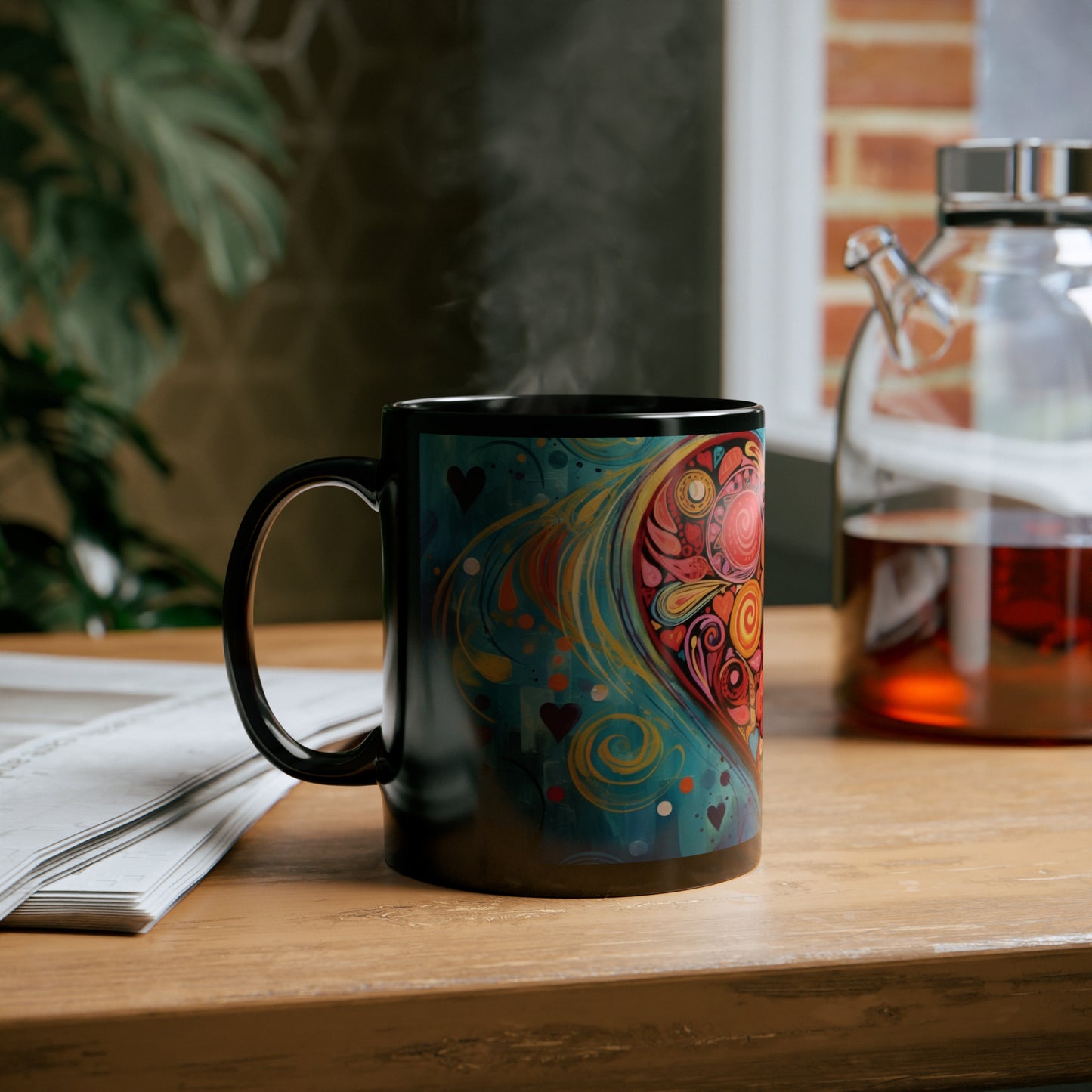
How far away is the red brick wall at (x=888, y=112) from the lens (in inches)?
59.9

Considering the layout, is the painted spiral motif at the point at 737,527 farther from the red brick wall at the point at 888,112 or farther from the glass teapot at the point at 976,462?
the red brick wall at the point at 888,112

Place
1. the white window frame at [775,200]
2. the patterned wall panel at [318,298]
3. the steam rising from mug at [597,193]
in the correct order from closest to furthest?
the white window frame at [775,200] < the steam rising from mug at [597,193] < the patterned wall panel at [318,298]

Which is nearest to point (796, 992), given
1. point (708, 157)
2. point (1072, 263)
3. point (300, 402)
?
point (1072, 263)

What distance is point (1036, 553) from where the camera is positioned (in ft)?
1.92

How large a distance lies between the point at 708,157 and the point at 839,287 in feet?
0.87

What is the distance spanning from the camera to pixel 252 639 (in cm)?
44

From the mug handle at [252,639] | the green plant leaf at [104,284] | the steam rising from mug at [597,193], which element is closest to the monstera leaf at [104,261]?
the green plant leaf at [104,284]

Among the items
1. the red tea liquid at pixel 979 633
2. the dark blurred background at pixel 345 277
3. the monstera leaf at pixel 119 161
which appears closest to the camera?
the red tea liquid at pixel 979 633

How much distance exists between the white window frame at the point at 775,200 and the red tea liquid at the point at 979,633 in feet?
3.20

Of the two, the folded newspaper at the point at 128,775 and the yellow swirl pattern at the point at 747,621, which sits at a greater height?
the yellow swirl pattern at the point at 747,621

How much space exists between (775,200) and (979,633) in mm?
1155

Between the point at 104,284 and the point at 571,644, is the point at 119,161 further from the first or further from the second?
the point at 571,644

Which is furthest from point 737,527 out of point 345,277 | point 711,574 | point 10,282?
point 345,277

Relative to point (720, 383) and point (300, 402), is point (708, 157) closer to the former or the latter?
point (720, 383)
